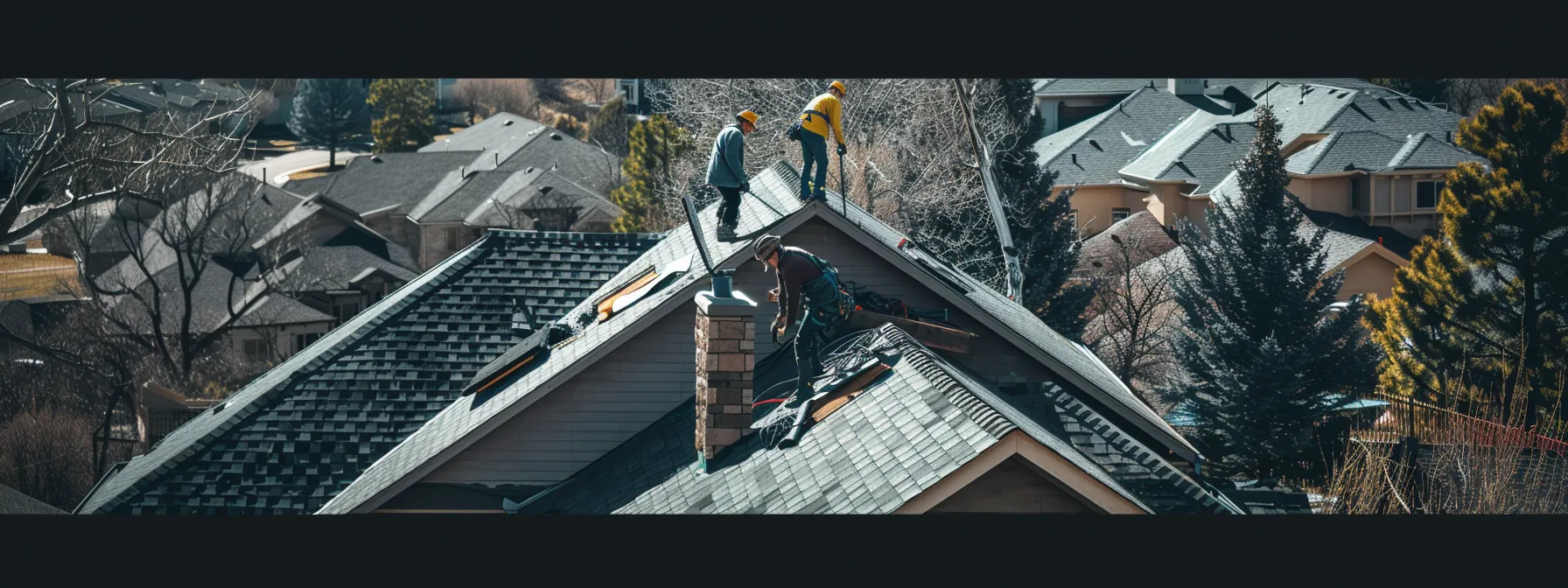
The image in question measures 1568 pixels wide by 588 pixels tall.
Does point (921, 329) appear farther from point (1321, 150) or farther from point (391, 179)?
point (391, 179)

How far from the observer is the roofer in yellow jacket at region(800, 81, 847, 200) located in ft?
69.1

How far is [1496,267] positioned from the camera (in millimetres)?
45031

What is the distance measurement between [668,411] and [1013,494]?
23.4ft

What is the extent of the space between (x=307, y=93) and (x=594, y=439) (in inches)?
3640

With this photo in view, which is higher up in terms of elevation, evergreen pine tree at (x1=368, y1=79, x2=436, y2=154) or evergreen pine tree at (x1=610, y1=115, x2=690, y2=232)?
evergreen pine tree at (x1=368, y1=79, x2=436, y2=154)

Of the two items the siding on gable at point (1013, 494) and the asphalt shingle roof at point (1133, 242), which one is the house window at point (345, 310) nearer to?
the asphalt shingle roof at point (1133, 242)

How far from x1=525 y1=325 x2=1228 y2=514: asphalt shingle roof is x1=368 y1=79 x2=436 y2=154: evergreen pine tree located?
84.1 m

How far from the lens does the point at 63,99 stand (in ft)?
86.8

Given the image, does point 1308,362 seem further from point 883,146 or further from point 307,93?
point 307,93

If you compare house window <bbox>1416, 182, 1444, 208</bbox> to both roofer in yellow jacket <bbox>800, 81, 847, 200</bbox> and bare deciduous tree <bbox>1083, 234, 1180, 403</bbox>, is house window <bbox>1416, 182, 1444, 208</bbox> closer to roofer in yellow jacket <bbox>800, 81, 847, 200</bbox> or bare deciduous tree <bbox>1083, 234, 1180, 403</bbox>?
bare deciduous tree <bbox>1083, 234, 1180, 403</bbox>

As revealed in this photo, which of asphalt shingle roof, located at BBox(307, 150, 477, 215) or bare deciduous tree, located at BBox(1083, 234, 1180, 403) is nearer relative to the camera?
bare deciduous tree, located at BBox(1083, 234, 1180, 403)

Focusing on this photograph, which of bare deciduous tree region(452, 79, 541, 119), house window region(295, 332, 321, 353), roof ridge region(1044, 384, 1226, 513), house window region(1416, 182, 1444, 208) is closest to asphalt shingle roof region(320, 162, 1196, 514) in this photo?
roof ridge region(1044, 384, 1226, 513)

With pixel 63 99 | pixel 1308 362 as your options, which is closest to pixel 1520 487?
pixel 1308 362

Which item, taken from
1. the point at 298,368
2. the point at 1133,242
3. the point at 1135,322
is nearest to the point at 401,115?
the point at 1133,242
